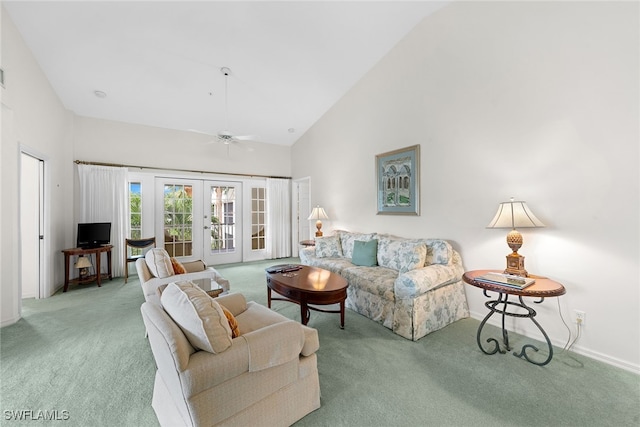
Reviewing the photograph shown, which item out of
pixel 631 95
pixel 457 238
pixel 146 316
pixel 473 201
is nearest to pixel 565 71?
pixel 631 95

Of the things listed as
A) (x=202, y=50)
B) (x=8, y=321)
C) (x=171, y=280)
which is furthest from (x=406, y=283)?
(x=8, y=321)

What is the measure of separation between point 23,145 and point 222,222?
3.32 metres

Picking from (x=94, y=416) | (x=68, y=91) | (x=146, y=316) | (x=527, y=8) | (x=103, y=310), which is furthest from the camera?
(x=68, y=91)

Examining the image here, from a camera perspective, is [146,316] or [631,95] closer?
[146,316]

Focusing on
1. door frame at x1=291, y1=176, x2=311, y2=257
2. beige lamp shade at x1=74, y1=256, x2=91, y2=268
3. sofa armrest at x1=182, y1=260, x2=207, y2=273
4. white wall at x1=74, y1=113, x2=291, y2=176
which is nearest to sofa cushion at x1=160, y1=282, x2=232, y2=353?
sofa armrest at x1=182, y1=260, x2=207, y2=273

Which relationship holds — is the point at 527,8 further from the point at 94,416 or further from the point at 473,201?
the point at 94,416

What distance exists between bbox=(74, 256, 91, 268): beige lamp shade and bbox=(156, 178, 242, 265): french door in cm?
116

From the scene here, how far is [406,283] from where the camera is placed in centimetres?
250

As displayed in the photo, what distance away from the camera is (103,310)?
10.6 ft

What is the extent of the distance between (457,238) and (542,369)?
4.75 feet

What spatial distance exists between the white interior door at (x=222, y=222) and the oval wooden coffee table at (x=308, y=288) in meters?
3.31

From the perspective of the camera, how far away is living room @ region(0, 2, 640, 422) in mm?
2072

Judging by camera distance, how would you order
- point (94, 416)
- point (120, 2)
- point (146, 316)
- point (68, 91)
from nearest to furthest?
point (146, 316) < point (94, 416) < point (120, 2) < point (68, 91)

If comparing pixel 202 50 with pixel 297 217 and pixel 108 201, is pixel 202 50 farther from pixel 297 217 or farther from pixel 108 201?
pixel 297 217
